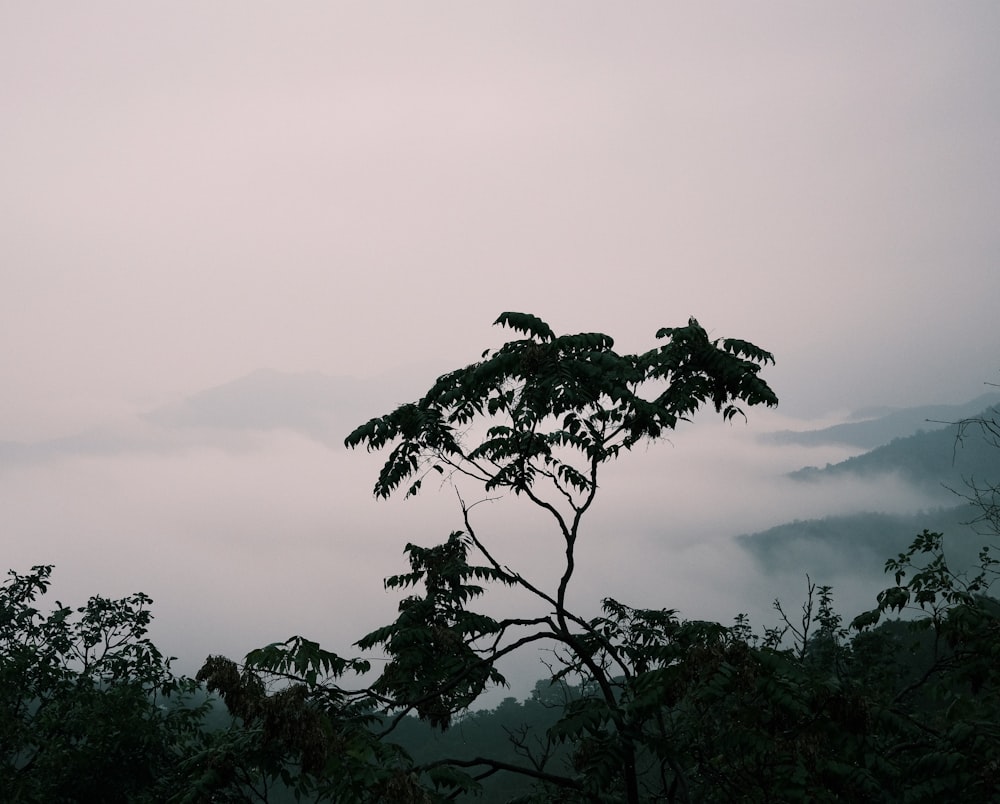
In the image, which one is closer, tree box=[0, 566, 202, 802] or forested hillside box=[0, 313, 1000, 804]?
forested hillside box=[0, 313, 1000, 804]

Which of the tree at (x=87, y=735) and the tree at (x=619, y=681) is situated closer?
the tree at (x=619, y=681)

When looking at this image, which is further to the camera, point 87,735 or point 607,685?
point 87,735

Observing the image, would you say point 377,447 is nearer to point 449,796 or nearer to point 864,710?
point 449,796

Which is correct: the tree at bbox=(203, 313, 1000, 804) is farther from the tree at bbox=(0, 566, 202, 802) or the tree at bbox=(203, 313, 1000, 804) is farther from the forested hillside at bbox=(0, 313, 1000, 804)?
the tree at bbox=(0, 566, 202, 802)

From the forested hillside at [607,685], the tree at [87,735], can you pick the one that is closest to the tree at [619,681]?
the forested hillside at [607,685]

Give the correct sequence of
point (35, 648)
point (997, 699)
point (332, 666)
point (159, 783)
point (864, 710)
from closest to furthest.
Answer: point (864, 710), point (332, 666), point (997, 699), point (159, 783), point (35, 648)

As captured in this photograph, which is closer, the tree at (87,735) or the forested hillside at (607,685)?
the forested hillside at (607,685)

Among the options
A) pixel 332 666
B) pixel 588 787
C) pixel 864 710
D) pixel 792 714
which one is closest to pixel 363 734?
pixel 332 666

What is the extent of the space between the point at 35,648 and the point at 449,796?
17.0m

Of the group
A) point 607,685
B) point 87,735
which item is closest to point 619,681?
point 607,685

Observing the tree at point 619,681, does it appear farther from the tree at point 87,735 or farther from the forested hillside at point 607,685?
the tree at point 87,735

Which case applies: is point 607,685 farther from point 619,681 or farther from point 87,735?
point 87,735

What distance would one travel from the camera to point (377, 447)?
34.6 feet

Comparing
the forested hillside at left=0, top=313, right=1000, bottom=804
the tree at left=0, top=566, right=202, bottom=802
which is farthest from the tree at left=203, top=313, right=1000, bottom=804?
the tree at left=0, top=566, right=202, bottom=802
